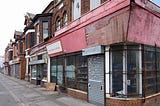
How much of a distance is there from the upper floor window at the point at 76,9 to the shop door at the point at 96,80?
515 centimetres

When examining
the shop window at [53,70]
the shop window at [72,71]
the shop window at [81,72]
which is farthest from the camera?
the shop window at [53,70]

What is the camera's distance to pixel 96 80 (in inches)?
540

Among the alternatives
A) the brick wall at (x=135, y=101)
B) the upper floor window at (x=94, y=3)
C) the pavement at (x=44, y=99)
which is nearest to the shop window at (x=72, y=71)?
the pavement at (x=44, y=99)

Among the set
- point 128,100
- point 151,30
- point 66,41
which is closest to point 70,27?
point 66,41

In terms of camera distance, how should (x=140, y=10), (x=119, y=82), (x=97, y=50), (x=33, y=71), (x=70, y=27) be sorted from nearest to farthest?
(x=140, y=10) → (x=119, y=82) → (x=97, y=50) → (x=70, y=27) → (x=33, y=71)

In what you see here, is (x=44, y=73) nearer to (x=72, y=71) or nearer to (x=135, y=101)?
(x=72, y=71)

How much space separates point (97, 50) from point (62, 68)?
753cm

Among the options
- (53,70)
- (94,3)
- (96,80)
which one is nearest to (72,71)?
(96,80)

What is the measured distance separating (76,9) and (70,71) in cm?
474

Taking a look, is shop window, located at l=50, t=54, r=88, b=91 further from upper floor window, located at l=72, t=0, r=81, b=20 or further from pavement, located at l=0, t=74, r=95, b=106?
upper floor window, located at l=72, t=0, r=81, b=20

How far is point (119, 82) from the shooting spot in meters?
11.8

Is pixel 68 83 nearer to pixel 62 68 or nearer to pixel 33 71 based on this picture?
pixel 62 68

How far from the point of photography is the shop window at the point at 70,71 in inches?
688

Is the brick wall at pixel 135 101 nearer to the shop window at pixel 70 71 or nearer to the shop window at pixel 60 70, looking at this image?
the shop window at pixel 70 71
